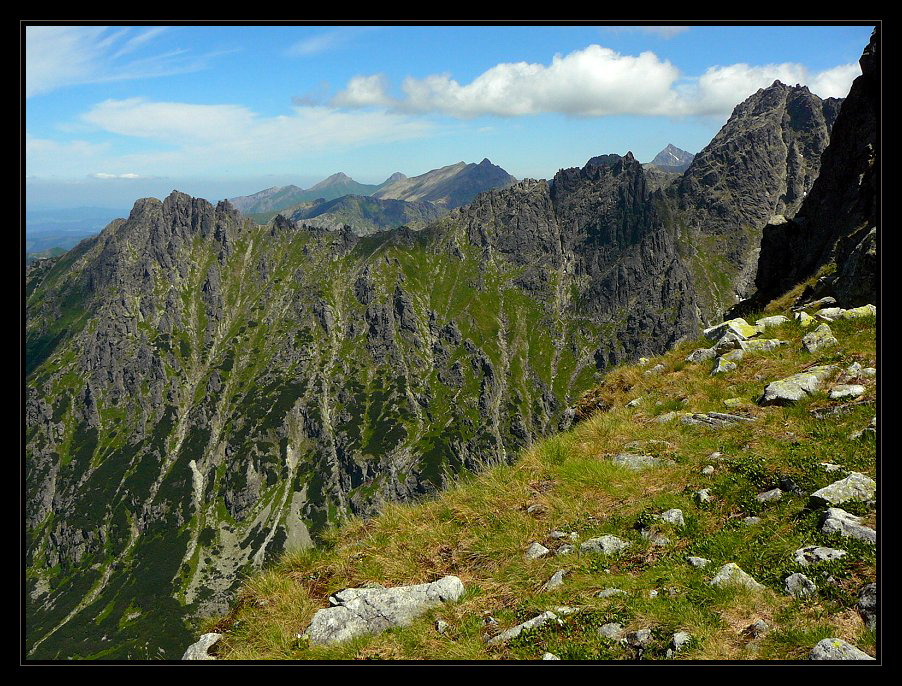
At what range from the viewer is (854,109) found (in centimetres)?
5716

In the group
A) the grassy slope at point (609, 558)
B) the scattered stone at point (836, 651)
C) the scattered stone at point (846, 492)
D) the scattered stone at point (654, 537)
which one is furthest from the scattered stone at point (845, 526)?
the scattered stone at point (836, 651)

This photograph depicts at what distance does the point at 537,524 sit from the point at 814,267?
40.6m

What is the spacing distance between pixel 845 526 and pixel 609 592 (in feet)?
12.8

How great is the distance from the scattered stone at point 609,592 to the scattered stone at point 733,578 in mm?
1322

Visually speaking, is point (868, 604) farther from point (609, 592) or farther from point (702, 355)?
point (702, 355)

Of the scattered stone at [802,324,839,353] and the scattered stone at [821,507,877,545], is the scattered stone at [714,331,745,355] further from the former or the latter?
the scattered stone at [821,507,877,545]

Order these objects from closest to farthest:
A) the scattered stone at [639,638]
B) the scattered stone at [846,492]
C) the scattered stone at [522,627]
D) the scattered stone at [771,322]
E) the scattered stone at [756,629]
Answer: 1. the scattered stone at [756,629]
2. the scattered stone at [639,638]
3. the scattered stone at [522,627]
4. the scattered stone at [846,492]
5. the scattered stone at [771,322]

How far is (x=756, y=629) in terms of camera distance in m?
6.43

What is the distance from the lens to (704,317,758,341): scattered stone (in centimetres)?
2120

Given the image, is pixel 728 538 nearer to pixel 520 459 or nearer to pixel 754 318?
pixel 520 459

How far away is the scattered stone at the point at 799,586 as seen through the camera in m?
6.84

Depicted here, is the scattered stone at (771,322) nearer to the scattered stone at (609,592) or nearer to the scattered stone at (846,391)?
the scattered stone at (846,391)

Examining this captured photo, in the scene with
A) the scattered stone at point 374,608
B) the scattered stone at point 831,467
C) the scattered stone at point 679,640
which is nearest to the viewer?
the scattered stone at point 679,640
